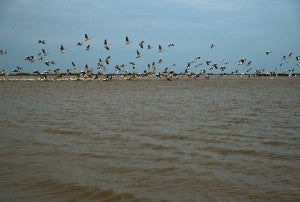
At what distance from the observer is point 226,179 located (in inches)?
281

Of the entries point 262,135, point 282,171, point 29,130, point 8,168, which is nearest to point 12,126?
point 29,130

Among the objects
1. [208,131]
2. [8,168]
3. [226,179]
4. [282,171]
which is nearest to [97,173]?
[8,168]

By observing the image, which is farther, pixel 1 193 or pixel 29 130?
pixel 29 130

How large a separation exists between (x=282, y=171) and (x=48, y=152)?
197 inches

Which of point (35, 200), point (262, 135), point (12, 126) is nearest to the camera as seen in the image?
point (35, 200)

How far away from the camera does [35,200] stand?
5.93 m

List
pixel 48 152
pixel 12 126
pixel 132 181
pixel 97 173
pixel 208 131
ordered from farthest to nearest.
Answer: pixel 12 126 → pixel 208 131 → pixel 48 152 → pixel 97 173 → pixel 132 181

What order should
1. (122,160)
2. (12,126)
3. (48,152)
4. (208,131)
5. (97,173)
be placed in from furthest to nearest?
(12,126), (208,131), (48,152), (122,160), (97,173)

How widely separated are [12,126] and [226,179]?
8570 millimetres

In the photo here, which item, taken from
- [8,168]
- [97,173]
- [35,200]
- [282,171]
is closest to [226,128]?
[282,171]

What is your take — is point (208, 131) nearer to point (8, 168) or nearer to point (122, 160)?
point (122, 160)

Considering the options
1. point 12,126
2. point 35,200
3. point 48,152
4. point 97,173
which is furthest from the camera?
point 12,126

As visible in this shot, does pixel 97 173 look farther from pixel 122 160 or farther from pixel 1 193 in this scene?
pixel 1 193

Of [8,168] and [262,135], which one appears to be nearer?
→ [8,168]
